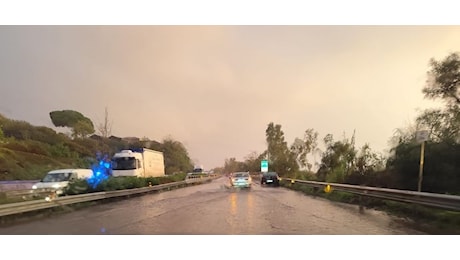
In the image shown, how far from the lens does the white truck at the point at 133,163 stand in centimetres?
3247

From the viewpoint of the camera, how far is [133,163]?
3291 centimetres

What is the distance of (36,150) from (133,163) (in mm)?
11856

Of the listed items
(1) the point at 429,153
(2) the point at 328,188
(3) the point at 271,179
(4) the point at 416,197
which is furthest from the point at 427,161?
(3) the point at 271,179

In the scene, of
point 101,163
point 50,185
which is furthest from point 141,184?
point 50,185

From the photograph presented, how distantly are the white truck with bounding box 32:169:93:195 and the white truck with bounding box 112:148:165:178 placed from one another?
33.9 feet

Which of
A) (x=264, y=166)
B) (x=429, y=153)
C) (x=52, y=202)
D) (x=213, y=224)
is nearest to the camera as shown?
(x=213, y=224)

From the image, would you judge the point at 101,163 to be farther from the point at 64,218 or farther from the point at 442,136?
the point at 442,136

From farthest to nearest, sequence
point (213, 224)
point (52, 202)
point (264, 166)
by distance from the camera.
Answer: point (264, 166) < point (52, 202) < point (213, 224)

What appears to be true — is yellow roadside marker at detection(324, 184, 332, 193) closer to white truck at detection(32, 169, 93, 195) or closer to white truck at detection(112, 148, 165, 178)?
white truck at detection(32, 169, 93, 195)

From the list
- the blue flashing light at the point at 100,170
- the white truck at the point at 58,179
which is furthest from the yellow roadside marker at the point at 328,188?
the white truck at the point at 58,179

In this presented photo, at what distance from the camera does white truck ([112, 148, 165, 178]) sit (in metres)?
32.5

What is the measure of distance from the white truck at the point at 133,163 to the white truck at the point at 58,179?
10.3 m

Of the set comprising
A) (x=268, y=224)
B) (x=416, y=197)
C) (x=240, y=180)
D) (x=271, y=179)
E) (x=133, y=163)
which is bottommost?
(x=271, y=179)

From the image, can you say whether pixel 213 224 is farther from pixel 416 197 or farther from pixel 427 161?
pixel 427 161
